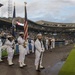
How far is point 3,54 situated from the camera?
763 inches

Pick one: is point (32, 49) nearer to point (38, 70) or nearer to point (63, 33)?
point (38, 70)

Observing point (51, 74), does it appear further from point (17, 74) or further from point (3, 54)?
point (3, 54)

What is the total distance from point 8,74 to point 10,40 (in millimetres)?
3680

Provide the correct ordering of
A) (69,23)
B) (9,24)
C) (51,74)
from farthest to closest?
(69,23)
(9,24)
(51,74)

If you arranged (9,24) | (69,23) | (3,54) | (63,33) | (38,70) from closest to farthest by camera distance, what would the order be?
(38,70), (3,54), (9,24), (63,33), (69,23)

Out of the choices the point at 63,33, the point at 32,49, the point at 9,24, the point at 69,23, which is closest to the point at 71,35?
the point at 63,33

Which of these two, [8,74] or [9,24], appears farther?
[9,24]

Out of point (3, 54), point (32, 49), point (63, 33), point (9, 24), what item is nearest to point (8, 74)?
point (3, 54)

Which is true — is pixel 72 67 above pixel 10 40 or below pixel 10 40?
below

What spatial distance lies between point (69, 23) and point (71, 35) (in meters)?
34.8

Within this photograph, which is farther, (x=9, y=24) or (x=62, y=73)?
(x=9, y=24)

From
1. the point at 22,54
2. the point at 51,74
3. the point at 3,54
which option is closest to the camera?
the point at 51,74

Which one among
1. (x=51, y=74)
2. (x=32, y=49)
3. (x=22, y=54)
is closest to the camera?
(x=51, y=74)

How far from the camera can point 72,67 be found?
11.5 meters
